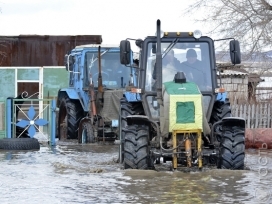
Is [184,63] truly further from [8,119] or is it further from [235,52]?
[8,119]

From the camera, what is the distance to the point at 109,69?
21.0 m

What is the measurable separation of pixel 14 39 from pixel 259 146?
1940cm

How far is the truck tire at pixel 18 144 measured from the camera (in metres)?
18.2

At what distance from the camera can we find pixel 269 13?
30.1 metres

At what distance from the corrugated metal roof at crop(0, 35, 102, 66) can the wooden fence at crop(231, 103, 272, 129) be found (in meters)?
12.9

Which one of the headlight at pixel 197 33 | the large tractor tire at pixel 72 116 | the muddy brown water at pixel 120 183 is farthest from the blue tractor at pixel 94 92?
the headlight at pixel 197 33

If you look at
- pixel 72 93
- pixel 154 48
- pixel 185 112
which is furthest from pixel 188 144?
pixel 72 93

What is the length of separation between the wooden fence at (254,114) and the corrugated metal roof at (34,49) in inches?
507

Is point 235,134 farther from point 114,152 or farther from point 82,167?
point 114,152

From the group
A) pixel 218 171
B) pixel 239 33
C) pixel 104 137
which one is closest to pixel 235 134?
pixel 218 171

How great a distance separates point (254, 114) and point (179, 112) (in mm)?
11997

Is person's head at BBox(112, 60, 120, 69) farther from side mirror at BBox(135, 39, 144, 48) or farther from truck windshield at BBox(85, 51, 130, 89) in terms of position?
side mirror at BBox(135, 39, 144, 48)

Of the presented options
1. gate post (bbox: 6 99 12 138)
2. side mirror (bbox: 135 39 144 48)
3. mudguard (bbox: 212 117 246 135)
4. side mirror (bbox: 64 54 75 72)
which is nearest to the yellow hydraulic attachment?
mudguard (bbox: 212 117 246 135)

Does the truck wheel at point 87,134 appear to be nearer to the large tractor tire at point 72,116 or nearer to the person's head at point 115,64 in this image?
the large tractor tire at point 72,116
